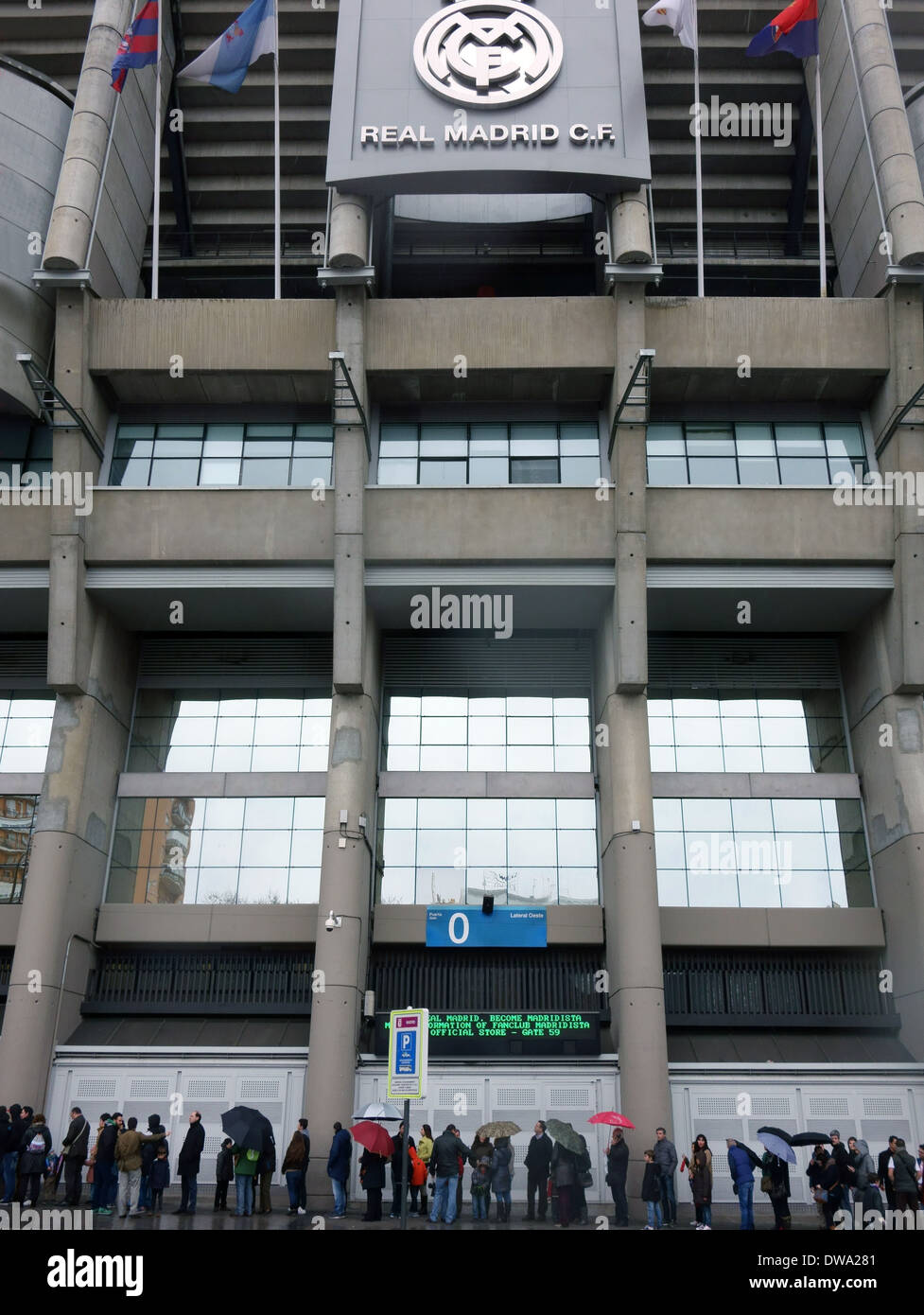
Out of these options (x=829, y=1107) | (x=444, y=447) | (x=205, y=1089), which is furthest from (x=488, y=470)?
(x=829, y=1107)

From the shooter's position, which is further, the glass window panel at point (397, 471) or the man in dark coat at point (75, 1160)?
the glass window panel at point (397, 471)

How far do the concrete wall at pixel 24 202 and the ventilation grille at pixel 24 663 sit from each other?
21.6 feet

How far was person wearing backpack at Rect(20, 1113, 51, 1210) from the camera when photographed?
1834cm

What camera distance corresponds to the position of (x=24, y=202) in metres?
27.6

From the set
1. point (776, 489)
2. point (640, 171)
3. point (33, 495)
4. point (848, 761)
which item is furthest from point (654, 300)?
point (33, 495)

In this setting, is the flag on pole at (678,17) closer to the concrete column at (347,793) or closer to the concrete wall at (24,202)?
the concrete column at (347,793)

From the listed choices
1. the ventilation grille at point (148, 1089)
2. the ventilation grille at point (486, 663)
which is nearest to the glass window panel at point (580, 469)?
the ventilation grille at point (486, 663)

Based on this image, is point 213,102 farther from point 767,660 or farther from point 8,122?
point 767,660

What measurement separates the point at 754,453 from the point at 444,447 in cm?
845

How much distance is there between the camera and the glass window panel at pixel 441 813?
27859mm

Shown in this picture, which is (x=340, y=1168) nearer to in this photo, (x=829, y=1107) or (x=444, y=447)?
(x=829, y=1107)

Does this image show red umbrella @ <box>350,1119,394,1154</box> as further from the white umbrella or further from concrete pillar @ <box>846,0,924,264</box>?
concrete pillar @ <box>846,0,924,264</box>

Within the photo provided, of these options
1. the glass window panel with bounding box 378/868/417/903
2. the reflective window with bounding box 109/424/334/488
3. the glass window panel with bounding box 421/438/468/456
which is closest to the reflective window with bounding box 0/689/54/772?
the reflective window with bounding box 109/424/334/488

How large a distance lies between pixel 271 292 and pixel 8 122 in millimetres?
8934
